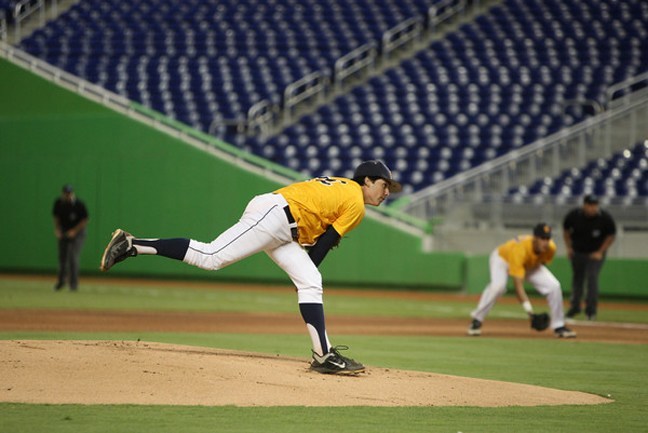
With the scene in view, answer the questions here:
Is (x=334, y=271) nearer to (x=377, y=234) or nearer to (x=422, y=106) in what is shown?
(x=377, y=234)

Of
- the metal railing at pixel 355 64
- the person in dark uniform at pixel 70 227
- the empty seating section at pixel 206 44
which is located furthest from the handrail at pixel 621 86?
the person in dark uniform at pixel 70 227

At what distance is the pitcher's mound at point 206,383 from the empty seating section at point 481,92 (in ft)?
59.2

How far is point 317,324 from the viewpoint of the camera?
339 inches

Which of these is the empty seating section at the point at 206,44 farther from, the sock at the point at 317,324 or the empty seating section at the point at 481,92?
the sock at the point at 317,324

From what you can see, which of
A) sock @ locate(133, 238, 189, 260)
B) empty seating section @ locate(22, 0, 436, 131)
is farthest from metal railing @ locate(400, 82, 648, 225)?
sock @ locate(133, 238, 189, 260)

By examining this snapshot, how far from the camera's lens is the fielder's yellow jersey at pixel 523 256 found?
47.3 feet

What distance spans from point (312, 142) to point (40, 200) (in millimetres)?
6749

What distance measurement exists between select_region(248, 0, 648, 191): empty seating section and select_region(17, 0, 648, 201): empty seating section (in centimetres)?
4

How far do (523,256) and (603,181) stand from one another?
39.2 feet

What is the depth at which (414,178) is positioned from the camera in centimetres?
2677

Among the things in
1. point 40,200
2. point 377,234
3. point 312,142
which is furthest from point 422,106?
point 40,200

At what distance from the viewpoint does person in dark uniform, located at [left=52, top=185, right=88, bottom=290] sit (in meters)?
21.3

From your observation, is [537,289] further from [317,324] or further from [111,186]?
[111,186]

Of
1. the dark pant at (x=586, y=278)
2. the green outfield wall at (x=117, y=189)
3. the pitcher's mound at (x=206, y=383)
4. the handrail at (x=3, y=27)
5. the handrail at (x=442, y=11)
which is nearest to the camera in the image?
the pitcher's mound at (x=206, y=383)
